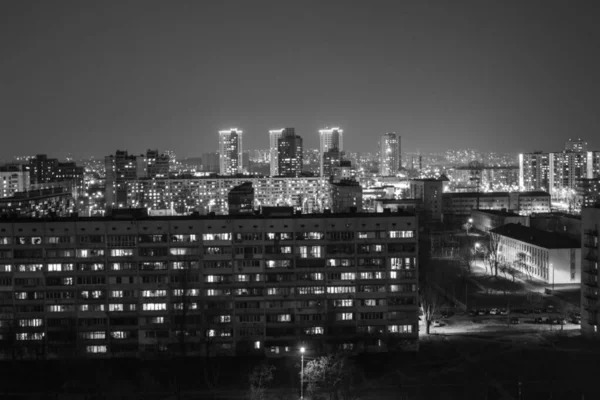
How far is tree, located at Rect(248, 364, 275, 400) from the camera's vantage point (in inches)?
439

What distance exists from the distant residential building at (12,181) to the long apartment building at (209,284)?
34.4 meters

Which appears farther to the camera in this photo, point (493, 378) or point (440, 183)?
point (440, 183)

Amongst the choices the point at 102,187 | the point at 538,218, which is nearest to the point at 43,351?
the point at 538,218

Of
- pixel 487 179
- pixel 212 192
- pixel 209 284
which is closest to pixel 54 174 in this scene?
pixel 212 192

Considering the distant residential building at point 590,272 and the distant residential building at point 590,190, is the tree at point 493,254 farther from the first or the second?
the distant residential building at point 590,190

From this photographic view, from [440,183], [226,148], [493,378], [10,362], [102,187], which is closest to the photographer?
[493,378]

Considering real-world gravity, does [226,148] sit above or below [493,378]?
above

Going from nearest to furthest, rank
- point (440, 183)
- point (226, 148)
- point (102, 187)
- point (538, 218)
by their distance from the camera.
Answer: point (538, 218), point (440, 183), point (102, 187), point (226, 148)

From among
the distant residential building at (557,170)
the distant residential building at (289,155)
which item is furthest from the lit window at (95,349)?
the distant residential building at (289,155)

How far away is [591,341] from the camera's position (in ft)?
45.1

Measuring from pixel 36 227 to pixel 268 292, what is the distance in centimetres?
472

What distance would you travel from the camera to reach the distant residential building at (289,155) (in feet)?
203

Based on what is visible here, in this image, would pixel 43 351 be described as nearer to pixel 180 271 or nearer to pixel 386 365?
pixel 180 271

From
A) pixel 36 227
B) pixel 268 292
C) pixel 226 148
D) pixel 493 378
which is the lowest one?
pixel 493 378
